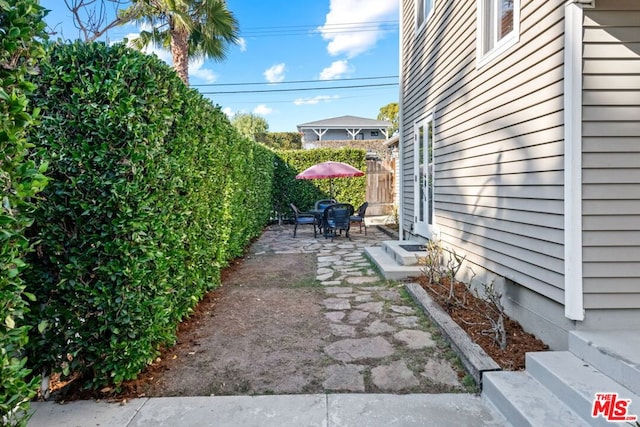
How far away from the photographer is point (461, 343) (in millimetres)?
2979

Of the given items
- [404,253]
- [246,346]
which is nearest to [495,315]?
[404,253]

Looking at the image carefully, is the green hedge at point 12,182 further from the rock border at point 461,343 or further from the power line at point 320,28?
the power line at point 320,28

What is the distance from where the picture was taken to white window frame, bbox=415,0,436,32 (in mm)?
6061

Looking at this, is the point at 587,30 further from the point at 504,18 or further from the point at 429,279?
the point at 429,279

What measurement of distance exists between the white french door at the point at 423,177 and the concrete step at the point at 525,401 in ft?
12.5

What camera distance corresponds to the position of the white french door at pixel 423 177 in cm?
624

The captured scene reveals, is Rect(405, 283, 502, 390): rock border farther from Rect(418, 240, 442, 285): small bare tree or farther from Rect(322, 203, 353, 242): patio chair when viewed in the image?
Rect(322, 203, 353, 242): patio chair

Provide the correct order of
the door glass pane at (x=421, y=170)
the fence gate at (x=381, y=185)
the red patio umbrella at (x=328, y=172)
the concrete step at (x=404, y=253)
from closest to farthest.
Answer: the concrete step at (x=404, y=253) < the door glass pane at (x=421, y=170) < the red patio umbrella at (x=328, y=172) < the fence gate at (x=381, y=185)

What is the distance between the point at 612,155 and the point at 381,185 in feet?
36.5

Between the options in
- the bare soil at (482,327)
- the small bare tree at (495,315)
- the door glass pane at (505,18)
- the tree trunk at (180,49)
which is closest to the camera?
the bare soil at (482,327)

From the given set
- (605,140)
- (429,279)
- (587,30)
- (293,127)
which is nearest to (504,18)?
(587,30)

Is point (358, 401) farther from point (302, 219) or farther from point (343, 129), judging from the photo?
point (343, 129)

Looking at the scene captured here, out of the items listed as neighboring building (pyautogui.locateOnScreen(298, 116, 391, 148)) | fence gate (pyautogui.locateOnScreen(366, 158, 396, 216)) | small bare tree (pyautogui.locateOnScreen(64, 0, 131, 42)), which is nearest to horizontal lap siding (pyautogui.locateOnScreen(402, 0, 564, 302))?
small bare tree (pyautogui.locateOnScreen(64, 0, 131, 42))

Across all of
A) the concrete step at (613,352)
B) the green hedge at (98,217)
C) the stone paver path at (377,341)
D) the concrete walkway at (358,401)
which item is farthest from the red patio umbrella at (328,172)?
the concrete step at (613,352)
